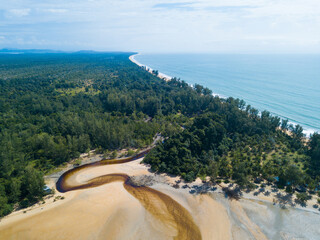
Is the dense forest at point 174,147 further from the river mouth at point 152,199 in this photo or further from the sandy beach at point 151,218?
the river mouth at point 152,199

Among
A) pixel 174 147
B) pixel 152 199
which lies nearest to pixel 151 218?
pixel 152 199

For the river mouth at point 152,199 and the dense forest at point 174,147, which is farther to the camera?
the dense forest at point 174,147

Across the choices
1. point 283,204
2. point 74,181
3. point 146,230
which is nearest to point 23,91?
point 74,181

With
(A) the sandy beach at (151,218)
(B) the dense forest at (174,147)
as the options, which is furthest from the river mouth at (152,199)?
(B) the dense forest at (174,147)

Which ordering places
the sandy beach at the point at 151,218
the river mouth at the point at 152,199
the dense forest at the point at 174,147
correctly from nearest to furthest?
the sandy beach at the point at 151,218 < the river mouth at the point at 152,199 < the dense forest at the point at 174,147

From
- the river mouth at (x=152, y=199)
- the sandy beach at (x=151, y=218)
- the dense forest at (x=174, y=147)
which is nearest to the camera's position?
the sandy beach at (x=151, y=218)

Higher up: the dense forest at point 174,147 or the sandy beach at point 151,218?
the dense forest at point 174,147
